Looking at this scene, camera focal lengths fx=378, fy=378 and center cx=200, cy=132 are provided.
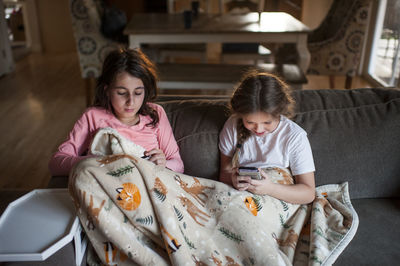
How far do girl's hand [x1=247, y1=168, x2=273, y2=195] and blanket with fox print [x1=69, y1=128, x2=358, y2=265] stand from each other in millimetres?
22

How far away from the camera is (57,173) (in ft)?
4.42

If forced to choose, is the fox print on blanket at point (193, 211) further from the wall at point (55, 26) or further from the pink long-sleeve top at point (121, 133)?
the wall at point (55, 26)

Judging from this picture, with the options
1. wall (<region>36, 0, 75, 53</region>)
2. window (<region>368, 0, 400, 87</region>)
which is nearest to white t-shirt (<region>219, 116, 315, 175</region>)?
window (<region>368, 0, 400, 87</region>)

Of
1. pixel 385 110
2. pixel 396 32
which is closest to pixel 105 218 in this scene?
pixel 385 110

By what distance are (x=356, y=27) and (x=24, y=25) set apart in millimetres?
4353

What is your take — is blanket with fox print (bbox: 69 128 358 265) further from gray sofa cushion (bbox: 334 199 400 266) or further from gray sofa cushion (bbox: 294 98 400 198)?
gray sofa cushion (bbox: 294 98 400 198)

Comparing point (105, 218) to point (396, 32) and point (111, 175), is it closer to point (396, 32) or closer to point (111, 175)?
point (111, 175)

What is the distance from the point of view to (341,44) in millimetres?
3309

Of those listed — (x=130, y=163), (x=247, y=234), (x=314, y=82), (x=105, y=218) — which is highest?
(x=130, y=163)

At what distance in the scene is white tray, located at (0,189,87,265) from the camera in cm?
93

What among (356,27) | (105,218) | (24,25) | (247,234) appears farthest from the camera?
(24,25)

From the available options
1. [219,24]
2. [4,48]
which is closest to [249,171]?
[219,24]

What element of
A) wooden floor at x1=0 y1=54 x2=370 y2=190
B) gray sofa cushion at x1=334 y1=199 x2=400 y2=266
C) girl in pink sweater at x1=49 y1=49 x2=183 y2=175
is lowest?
wooden floor at x1=0 y1=54 x2=370 y2=190

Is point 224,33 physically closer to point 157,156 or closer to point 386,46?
point 157,156
